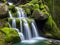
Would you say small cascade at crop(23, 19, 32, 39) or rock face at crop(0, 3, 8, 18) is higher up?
rock face at crop(0, 3, 8, 18)

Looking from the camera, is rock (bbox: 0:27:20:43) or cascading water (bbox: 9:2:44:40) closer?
rock (bbox: 0:27:20:43)

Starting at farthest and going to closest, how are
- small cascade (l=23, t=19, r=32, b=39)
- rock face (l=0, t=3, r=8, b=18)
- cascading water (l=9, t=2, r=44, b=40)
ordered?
1. rock face (l=0, t=3, r=8, b=18)
2. small cascade (l=23, t=19, r=32, b=39)
3. cascading water (l=9, t=2, r=44, b=40)

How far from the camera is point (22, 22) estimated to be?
14.9 meters

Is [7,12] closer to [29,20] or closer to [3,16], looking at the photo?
[3,16]

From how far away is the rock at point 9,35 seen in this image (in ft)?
40.6

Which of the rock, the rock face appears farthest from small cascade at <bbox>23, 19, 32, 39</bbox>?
the rock

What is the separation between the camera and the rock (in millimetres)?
12367

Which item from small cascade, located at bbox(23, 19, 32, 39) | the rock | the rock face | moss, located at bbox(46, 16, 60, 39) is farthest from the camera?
moss, located at bbox(46, 16, 60, 39)

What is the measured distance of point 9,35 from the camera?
12.6 m

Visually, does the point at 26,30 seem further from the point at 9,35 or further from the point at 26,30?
the point at 9,35

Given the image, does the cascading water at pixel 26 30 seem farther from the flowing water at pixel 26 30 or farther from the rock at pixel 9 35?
the rock at pixel 9 35

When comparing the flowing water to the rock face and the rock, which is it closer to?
the rock face

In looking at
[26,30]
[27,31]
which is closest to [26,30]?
[26,30]

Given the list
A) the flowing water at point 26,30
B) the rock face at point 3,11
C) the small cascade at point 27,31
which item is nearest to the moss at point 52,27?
Result: the flowing water at point 26,30
